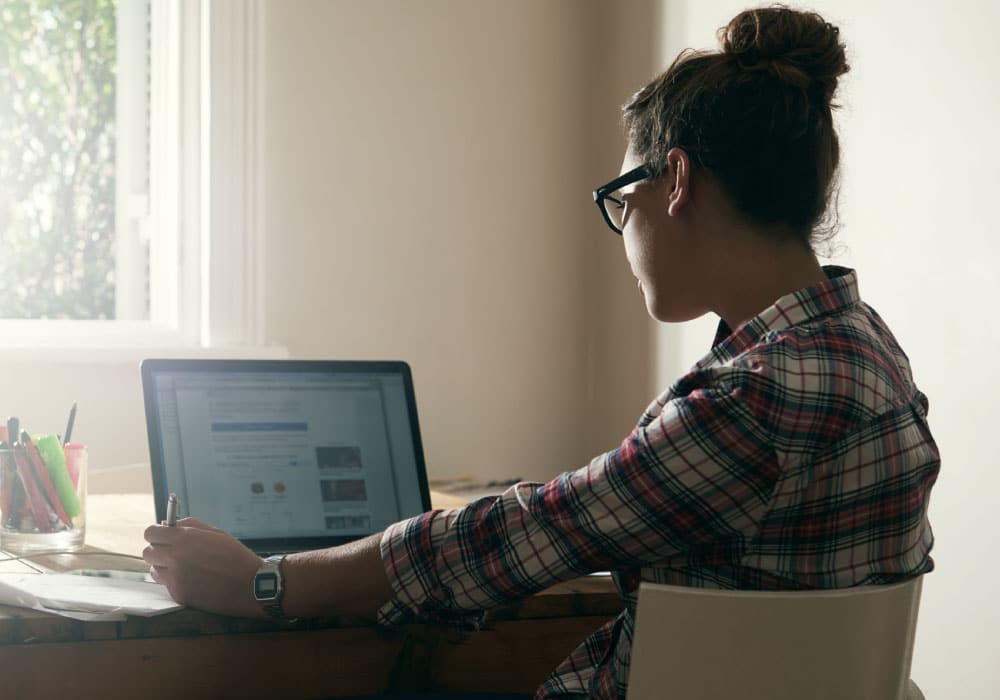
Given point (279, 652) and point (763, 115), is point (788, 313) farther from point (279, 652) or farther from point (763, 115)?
point (279, 652)

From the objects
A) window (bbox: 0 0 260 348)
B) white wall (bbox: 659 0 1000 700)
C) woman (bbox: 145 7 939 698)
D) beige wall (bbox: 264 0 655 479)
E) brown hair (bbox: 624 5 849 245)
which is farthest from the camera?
beige wall (bbox: 264 0 655 479)

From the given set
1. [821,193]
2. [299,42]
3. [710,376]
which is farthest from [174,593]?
[299,42]

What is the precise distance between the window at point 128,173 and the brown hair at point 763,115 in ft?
5.44

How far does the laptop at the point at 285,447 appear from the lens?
4.36 ft

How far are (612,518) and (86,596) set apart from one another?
0.54 metres

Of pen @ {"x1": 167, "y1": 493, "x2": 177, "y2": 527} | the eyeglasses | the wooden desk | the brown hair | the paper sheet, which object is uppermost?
the brown hair

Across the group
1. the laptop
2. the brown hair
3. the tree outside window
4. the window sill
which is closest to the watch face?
the laptop

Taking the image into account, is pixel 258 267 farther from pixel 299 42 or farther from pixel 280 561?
pixel 280 561

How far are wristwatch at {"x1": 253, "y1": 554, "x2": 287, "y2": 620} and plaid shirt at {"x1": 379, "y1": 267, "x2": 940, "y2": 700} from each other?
175 mm

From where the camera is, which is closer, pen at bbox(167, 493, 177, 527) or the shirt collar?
the shirt collar

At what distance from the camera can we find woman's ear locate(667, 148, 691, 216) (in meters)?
1.01

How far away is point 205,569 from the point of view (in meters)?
1.03

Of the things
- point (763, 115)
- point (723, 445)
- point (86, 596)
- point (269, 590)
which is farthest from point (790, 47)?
point (86, 596)

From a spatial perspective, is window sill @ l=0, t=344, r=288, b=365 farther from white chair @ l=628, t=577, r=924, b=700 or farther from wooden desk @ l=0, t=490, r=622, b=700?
white chair @ l=628, t=577, r=924, b=700
